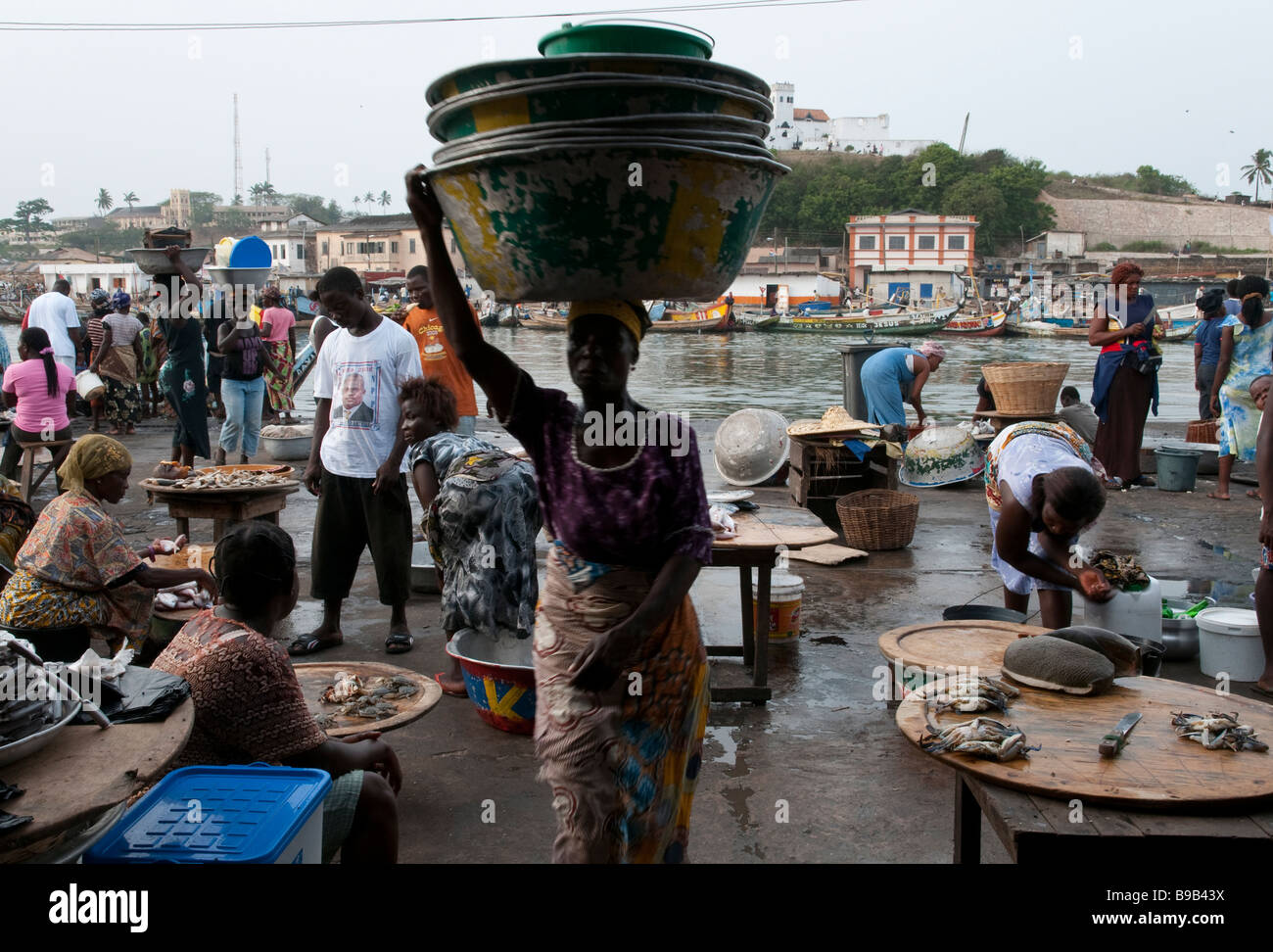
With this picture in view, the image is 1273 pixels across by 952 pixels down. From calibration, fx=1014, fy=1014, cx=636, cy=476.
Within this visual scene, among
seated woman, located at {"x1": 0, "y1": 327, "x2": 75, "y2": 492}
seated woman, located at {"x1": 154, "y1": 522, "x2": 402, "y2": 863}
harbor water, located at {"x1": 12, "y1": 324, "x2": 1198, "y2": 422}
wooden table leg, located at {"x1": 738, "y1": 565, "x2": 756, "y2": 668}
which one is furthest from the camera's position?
harbor water, located at {"x1": 12, "y1": 324, "x2": 1198, "y2": 422}

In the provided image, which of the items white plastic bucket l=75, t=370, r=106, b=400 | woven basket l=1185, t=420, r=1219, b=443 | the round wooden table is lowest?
the round wooden table

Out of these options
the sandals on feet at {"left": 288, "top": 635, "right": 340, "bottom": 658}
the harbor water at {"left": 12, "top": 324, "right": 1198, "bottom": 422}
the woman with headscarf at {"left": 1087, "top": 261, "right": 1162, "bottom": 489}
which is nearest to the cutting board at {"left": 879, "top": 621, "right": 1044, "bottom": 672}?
the sandals on feet at {"left": 288, "top": 635, "right": 340, "bottom": 658}

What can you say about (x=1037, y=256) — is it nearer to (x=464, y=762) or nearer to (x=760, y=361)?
(x=760, y=361)

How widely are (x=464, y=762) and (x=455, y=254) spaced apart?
2.26m

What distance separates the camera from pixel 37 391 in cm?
A: 776

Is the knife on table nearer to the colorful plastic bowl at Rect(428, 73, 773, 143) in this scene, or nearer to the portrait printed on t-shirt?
the colorful plastic bowl at Rect(428, 73, 773, 143)

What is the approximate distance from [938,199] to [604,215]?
2958 inches

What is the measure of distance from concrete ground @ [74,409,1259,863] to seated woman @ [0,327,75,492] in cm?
118

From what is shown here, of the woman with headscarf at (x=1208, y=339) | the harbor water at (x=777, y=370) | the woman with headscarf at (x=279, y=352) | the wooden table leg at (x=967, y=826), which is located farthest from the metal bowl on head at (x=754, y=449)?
the wooden table leg at (x=967, y=826)

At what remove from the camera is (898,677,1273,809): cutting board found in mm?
2311

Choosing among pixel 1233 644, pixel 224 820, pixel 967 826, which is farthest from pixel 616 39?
pixel 1233 644

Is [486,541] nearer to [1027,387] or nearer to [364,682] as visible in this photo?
[364,682]

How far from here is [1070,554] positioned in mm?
4070
